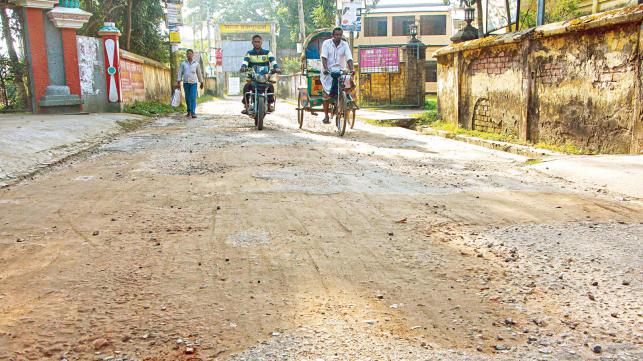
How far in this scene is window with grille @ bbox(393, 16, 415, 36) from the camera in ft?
128

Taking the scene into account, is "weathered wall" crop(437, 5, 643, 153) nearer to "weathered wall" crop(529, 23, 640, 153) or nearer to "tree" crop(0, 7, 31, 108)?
"weathered wall" crop(529, 23, 640, 153)

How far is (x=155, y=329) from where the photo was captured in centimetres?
222

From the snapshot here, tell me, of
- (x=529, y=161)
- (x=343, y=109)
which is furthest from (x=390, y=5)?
(x=529, y=161)

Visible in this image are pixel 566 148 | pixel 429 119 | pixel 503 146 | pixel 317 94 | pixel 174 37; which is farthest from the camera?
pixel 174 37

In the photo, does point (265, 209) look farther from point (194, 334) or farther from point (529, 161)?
point (529, 161)

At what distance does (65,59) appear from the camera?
14266 millimetres

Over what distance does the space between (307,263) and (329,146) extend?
5231 millimetres

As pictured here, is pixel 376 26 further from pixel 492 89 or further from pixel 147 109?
pixel 492 89

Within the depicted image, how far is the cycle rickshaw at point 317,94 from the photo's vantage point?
10.2 meters

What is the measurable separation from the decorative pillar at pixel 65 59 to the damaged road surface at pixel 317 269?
9.58m

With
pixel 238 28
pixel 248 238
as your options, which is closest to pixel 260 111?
pixel 248 238

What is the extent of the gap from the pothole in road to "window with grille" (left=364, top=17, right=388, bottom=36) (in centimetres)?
3753

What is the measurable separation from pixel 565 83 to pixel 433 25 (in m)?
33.2

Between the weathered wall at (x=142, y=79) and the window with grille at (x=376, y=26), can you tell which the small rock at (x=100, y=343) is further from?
the window with grille at (x=376, y=26)
